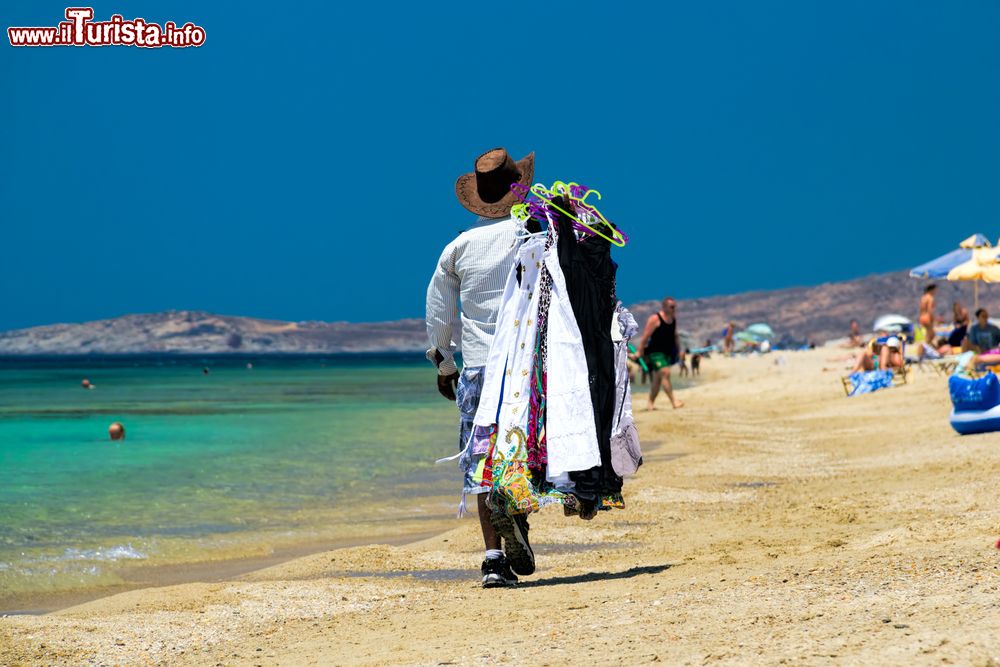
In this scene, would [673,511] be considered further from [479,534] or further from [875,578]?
[875,578]

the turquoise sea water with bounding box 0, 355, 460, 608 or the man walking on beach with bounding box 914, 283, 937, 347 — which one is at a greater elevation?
the man walking on beach with bounding box 914, 283, 937, 347

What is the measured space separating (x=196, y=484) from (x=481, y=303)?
22.4 ft

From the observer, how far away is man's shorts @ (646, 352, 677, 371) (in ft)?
56.7

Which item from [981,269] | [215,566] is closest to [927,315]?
[981,269]

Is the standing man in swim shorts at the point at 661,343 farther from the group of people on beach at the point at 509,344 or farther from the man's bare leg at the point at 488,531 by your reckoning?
the man's bare leg at the point at 488,531

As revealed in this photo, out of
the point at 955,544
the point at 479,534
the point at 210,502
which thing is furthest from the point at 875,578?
the point at 210,502

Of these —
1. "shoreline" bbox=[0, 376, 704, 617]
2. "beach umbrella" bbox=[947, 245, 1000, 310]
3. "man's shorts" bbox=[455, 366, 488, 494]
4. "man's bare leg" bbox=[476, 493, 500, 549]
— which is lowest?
"shoreline" bbox=[0, 376, 704, 617]

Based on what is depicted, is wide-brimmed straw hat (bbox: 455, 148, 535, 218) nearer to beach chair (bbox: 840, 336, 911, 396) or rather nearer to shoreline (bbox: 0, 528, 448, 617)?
shoreline (bbox: 0, 528, 448, 617)

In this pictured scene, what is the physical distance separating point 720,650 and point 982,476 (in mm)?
5091

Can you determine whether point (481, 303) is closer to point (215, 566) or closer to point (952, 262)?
point (215, 566)

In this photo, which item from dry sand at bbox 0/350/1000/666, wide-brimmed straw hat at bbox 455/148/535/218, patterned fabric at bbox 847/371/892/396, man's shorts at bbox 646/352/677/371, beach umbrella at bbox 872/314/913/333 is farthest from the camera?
beach umbrella at bbox 872/314/913/333

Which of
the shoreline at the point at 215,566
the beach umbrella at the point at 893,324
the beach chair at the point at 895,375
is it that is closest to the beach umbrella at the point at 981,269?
the beach chair at the point at 895,375

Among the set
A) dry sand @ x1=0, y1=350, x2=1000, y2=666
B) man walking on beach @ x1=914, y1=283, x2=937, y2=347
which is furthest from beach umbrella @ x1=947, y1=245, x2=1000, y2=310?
dry sand @ x1=0, y1=350, x2=1000, y2=666

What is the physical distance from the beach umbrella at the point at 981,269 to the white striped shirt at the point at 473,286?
15.7 m
